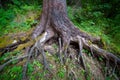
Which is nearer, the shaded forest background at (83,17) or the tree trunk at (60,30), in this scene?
the tree trunk at (60,30)

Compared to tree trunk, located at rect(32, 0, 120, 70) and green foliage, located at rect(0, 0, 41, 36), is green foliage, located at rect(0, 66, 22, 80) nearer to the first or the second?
tree trunk, located at rect(32, 0, 120, 70)

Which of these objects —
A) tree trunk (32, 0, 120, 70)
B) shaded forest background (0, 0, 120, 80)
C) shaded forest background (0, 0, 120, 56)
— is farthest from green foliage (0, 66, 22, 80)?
shaded forest background (0, 0, 120, 56)

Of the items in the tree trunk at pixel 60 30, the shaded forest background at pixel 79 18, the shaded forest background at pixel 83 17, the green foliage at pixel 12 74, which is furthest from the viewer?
the shaded forest background at pixel 83 17

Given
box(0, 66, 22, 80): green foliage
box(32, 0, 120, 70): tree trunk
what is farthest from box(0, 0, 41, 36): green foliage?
box(0, 66, 22, 80): green foliage

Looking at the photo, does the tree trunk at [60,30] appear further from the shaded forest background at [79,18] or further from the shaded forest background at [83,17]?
the shaded forest background at [83,17]

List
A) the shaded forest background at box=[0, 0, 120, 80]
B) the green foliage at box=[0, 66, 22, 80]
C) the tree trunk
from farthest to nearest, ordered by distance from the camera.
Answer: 1. the shaded forest background at box=[0, 0, 120, 80]
2. the tree trunk
3. the green foliage at box=[0, 66, 22, 80]

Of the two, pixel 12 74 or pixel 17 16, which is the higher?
pixel 17 16

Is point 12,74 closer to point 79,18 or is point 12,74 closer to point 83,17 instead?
point 79,18

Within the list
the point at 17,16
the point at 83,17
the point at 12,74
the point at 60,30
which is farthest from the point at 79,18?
the point at 12,74

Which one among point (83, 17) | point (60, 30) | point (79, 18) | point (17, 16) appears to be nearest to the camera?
point (60, 30)

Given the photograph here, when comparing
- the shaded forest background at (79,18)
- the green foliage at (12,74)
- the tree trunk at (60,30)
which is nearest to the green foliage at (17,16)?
the shaded forest background at (79,18)

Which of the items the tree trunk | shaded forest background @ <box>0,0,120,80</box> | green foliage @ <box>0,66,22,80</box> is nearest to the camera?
green foliage @ <box>0,66,22,80</box>

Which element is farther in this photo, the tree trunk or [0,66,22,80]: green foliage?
the tree trunk

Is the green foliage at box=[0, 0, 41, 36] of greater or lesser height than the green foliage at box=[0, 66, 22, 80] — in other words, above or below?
above
